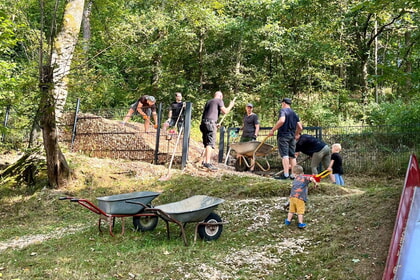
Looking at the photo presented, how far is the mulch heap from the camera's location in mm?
10148

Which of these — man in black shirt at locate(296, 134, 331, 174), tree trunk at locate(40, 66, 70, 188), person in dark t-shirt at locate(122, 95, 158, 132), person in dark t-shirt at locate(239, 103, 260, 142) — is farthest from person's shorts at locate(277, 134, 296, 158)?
tree trunk at locate(40, 66, 70, 188)

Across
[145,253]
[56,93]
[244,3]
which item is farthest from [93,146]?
[244,3]

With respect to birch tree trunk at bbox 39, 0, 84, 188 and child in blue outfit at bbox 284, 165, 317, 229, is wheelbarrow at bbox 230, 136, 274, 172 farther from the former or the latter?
birch tree trunk at bbox 39, 0, 84, 188

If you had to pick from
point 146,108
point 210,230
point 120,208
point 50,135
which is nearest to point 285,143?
point 210,230

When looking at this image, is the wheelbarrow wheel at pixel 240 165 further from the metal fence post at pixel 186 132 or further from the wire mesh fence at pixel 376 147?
the metal fence post at pixel 186 132

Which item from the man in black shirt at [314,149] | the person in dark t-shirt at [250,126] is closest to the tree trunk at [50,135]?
the person in dark t-shirt at [250,126]

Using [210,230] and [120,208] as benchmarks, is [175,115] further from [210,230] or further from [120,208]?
[210,230]

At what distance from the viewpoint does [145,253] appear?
14.4 feet

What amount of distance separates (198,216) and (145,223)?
1086mm

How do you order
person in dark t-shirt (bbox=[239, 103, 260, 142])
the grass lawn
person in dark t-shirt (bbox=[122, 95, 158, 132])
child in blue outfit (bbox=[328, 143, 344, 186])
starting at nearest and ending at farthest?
the grass lawn → child in blue outfit (bbox=[328, 143, 344, 186]) → person in dark t-shirt (bbox=[239, 103, 260, 142]) → person in dark t-shirt (bbox=[122, 95, 158, 132])

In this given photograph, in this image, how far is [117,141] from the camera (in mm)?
10547

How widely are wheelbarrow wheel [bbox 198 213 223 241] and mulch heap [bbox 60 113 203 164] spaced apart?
468cm

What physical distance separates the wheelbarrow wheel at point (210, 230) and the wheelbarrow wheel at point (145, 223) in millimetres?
827

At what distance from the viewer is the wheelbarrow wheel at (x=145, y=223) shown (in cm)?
536
